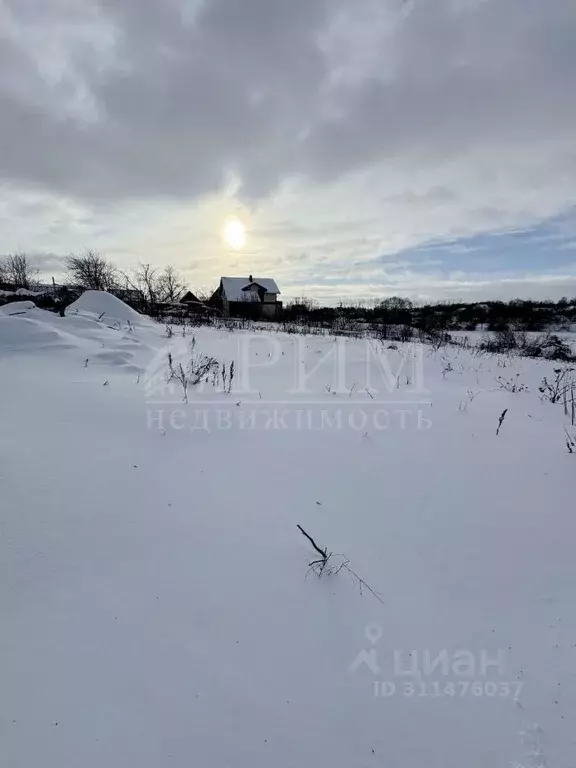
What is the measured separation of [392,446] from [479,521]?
1.10 meters

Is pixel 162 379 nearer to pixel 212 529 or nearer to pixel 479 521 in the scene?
pixel 212 529

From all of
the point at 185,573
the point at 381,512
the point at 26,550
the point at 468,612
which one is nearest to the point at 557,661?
the point at 468,612

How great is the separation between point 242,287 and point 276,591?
41.8 m

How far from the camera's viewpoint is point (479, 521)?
8.58 feet

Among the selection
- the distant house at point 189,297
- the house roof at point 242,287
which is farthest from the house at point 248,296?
the distant house at point 189,297

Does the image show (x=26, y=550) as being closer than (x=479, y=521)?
Yes

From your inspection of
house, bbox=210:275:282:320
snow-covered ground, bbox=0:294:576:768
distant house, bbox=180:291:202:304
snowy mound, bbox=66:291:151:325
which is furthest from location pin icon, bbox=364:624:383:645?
distant house, bbox=180:291:202:304

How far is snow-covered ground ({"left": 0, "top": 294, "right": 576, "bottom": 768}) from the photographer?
143 cm

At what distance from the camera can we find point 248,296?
41031mm

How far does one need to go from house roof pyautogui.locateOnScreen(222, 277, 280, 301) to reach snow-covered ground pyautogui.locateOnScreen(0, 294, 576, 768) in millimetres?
38188

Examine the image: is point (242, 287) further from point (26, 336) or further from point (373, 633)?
point (373, 633)

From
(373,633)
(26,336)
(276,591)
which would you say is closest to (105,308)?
(26,336)

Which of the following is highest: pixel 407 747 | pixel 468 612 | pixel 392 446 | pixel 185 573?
pixel 392 446

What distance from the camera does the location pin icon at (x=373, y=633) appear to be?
1815mm
